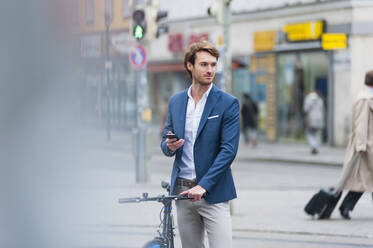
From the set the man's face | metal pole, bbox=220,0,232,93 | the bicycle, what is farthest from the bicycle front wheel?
metal pole, bbox=220,0,232,93

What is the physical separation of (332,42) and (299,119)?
344cm

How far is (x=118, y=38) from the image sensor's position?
2730 millimetres

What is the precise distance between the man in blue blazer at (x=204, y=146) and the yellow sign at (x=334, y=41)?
18294 mm

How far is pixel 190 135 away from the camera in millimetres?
3773

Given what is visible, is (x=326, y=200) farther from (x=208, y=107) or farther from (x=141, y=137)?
(x=208, y=107)

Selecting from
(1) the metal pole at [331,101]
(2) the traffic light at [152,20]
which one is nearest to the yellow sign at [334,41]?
(1) the metal pole at [331,101]

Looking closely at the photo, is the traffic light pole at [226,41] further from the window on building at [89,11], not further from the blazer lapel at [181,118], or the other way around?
the window on building at [89,11]

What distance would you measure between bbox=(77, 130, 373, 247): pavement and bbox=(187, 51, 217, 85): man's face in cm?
48

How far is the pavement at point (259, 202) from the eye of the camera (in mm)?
2814

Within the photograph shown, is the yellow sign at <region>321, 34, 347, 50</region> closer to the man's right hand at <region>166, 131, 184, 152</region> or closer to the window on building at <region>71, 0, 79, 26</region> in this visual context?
the man's right hand at <region>166, 131, 184, 152</region>

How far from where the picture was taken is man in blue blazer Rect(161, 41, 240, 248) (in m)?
3.71

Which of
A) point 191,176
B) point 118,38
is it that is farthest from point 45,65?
point 191,176

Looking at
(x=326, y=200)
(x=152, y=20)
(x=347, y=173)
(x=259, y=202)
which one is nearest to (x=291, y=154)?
(x=152, y=20)

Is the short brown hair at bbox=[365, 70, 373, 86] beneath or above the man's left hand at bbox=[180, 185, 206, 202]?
above
